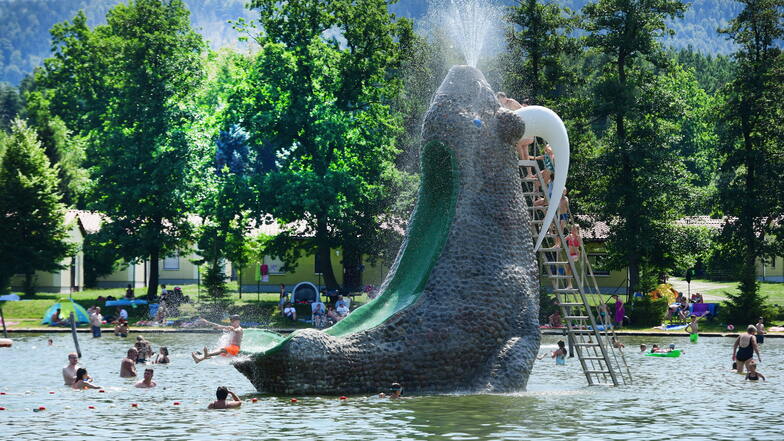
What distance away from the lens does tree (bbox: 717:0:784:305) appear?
55.6m

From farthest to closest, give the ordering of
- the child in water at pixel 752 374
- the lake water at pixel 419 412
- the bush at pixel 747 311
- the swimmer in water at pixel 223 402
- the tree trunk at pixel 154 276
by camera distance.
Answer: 1. the tree trunk at pixel 154 276
2. the bush at pixel 747 311
3. the child in water at pixel 752 374
4. the swimmer in water at pixel 223 402
5. the lake water at pixel 419 412

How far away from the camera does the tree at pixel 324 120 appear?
57.7 metres

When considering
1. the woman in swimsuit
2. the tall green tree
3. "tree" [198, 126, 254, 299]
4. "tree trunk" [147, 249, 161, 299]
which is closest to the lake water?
the woman in swimsuit

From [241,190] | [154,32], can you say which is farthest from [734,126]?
[154,32]

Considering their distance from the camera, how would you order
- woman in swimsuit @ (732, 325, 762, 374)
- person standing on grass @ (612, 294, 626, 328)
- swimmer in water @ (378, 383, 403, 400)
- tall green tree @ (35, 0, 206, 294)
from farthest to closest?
tall green tree @ (35, 0, 206, 294) < person standing on grass @ (612, 294, 626, 328) < woman in swimsuit @ (732, 325, 762, 374) < swimmer in water @ (378, 383, 403, 400)

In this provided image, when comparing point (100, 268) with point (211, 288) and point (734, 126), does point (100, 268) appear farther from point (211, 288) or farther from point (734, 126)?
point (734, 126)

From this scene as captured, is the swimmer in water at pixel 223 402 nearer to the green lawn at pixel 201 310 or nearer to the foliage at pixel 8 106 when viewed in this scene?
the green lawn at pixel 201 310

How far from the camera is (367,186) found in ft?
192

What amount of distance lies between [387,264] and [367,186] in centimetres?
707

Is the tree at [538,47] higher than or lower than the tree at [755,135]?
higher

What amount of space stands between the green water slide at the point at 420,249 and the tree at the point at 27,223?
1609 inches

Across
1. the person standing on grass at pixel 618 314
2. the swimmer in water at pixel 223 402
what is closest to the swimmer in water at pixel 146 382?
the swimmer in water at pixel 223 402

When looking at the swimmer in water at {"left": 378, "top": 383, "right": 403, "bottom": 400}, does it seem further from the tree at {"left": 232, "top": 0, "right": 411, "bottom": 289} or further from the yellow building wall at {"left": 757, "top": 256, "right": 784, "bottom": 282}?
the yellow building wall at {"left": 757, "top": 256, "right": 784, "bottom": 282}

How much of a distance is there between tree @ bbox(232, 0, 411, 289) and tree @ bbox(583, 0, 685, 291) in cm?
1190
